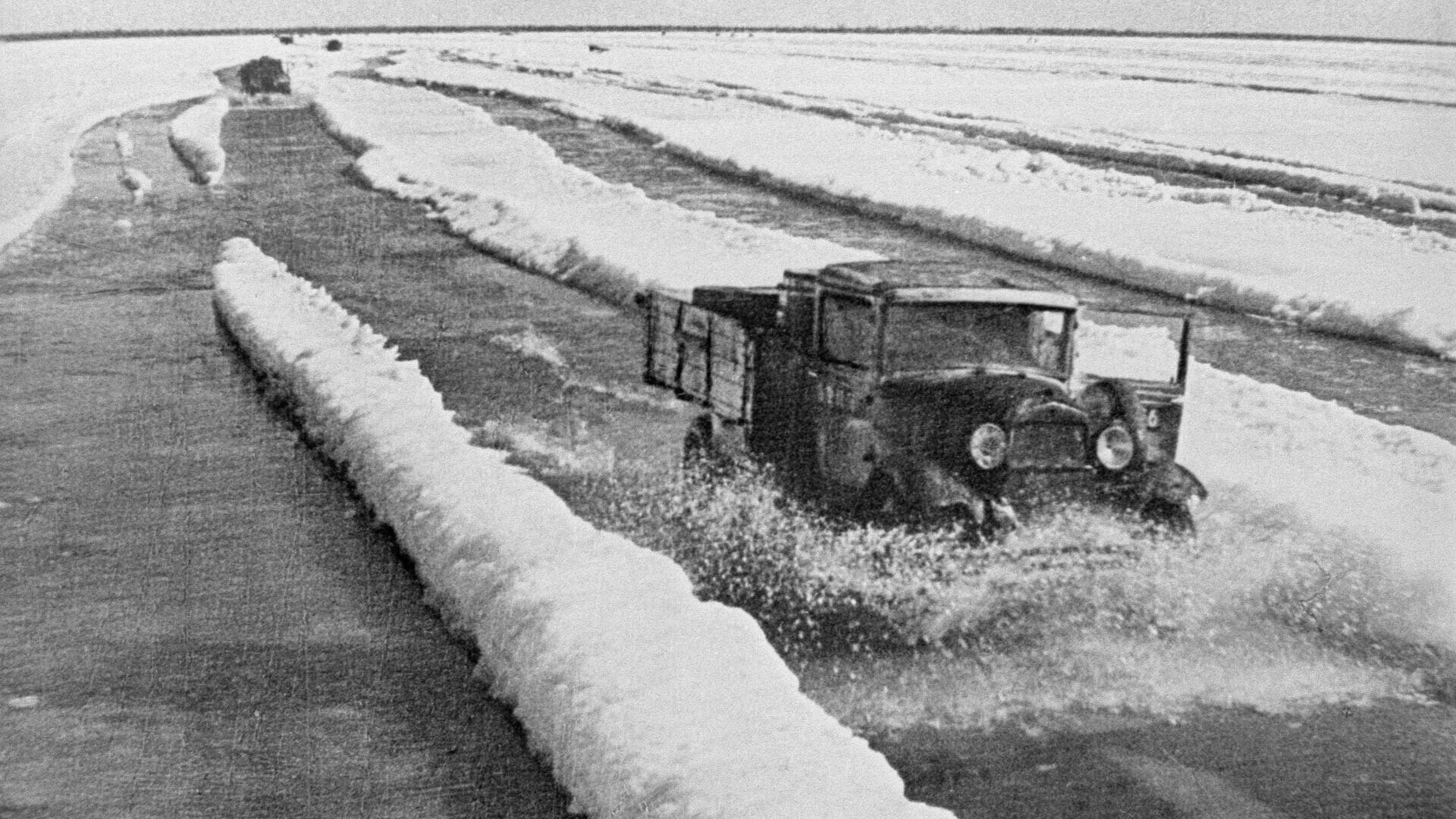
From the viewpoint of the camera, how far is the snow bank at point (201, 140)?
23.7 meters

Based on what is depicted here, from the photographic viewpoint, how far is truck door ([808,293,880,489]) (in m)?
7.91

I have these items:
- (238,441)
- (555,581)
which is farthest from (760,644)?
(238,441)

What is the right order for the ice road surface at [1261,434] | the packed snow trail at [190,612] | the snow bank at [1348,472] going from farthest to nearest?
the ice road surface at [1261,434] < the snow bank at [1348,472] < the packed snow trail at [190,612]

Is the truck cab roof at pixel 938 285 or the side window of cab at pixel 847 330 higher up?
the truck cab roof at pixel 938 285

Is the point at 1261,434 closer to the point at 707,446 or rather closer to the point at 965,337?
the point at 965,337

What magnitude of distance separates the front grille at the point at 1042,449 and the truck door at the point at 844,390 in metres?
0.77

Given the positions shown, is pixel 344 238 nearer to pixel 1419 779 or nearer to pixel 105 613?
pixel 105 613

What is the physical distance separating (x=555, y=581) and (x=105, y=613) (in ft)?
7.07

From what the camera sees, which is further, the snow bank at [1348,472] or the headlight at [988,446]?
the headlight at [988,446]

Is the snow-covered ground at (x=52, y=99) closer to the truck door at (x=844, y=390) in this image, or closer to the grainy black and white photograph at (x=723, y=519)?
the grainy black and white photograph at (x=723, y=519)

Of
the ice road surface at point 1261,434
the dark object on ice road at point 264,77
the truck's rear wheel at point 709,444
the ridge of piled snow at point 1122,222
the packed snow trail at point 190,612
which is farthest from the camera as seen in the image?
the dark object on ice road at point 264,77

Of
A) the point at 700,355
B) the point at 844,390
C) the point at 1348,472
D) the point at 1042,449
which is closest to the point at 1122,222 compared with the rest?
the point at 1348,472

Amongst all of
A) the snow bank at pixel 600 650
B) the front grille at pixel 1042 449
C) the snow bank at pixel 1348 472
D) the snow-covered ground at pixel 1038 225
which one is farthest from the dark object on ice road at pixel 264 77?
the front grille at pixel 1042 449

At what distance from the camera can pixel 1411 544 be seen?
23.7 feet
